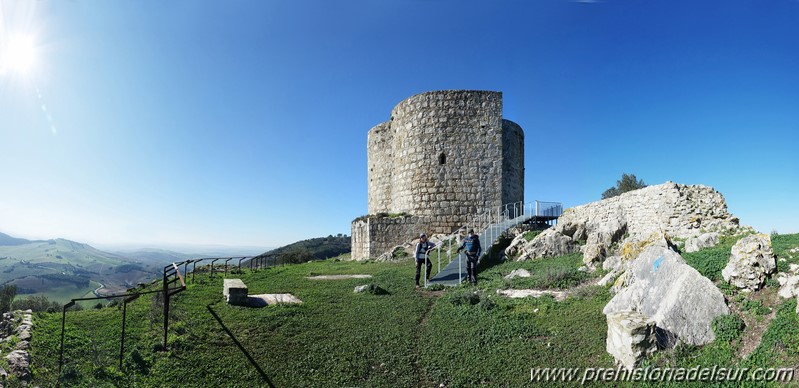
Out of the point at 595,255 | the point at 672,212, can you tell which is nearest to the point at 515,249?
the point at 595,255

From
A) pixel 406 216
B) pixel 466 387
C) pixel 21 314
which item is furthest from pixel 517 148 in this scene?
pixel 21 314

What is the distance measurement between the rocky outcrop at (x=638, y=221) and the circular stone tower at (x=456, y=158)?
20.6ft

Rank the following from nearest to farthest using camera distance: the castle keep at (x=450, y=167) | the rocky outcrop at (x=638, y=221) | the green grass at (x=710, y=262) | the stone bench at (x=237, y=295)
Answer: the green grass at (x=710, y=262)
the stone bench at (x=237, y=295)
the rocky outcrop at (x=638, y=221)
the castle keep at (x=450, y=167)

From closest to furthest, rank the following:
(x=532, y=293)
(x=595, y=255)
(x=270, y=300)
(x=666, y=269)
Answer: (x=666, y=269), (x=532, y=293), (x=270, y=300), (x=595, y=255)

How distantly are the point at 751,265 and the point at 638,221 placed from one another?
26.8ft

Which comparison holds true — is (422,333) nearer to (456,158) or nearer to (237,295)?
(237,295)

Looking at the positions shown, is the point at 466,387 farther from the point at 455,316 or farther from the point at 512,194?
the point at 512,194

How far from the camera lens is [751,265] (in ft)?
19.4

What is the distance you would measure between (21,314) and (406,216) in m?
17.4

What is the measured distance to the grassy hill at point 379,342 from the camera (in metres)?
5.08

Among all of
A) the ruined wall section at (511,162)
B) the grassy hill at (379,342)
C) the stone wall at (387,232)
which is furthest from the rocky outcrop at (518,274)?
the ruined wall section at (511,162)

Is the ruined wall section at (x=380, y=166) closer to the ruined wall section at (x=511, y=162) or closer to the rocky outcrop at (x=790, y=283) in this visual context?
the ruined wall section at (x=511, y=162)

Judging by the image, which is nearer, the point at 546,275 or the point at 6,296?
the point at 6,296

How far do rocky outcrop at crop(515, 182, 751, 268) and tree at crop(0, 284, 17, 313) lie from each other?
1528 centimetres
